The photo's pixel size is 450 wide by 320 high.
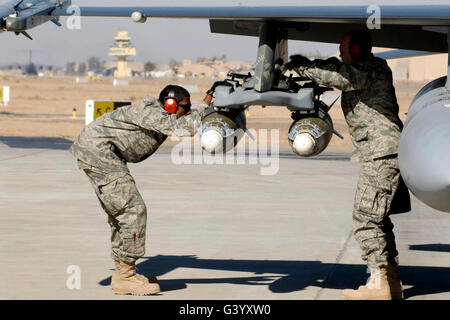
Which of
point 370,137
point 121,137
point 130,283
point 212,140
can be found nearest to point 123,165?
point 121,137

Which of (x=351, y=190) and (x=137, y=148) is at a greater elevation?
(x=137, y=148)

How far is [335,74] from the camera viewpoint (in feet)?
26.9

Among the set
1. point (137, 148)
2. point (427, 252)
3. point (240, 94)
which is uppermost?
point (240, 94)

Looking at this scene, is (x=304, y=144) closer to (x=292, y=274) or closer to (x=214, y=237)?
(x=292, y=274)

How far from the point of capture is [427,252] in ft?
37.4

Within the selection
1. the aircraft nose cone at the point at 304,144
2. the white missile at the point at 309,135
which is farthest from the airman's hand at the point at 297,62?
the aircraft nose cone at the point at 304,144

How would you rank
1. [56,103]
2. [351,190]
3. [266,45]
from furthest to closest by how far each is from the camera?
[56,103] < [351,190] < [266,45]

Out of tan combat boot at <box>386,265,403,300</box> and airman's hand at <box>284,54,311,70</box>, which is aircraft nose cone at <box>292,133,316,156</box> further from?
tan combat boot at <box>386,265,403,300</box>

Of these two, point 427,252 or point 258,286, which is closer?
point 258,286

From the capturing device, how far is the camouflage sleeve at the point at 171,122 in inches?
328

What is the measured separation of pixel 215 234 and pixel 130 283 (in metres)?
3.71
